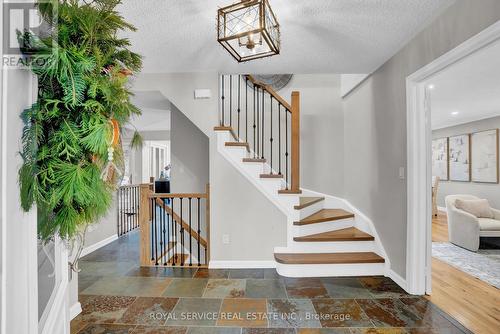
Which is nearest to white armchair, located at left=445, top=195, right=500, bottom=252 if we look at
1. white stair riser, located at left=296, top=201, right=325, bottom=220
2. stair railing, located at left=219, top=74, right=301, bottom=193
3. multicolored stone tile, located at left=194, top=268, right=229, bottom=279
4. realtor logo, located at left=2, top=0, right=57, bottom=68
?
white stair riser, located at left=296, top=201, right=325, bottom=220

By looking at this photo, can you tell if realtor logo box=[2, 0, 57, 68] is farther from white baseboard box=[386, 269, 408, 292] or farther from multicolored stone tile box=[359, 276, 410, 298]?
white baseboard box=[386, 269, 408, 292]

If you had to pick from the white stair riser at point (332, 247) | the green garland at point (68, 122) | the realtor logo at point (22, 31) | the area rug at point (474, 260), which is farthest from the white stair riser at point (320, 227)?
the realtor logo at point (22, 31)

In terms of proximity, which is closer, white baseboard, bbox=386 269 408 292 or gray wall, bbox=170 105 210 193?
white baseboard, bbox=386 269 408 292

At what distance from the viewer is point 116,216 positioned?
15.4 feet

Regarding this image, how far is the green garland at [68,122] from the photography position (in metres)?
0.71

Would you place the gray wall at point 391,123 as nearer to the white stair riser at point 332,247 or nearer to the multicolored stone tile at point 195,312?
the white stair riser at point 332,247

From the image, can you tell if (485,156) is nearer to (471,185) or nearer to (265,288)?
(471,185)

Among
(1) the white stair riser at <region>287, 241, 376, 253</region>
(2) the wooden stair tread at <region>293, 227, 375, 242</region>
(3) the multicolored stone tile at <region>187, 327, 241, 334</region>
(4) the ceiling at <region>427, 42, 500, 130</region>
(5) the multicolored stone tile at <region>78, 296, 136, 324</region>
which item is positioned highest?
(4) the ceiling at <region>427, 42, 500, 130</region>

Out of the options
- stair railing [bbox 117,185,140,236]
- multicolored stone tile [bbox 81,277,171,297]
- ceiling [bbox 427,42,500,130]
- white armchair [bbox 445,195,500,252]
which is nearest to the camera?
multicolored stone tile [bbox 81,277,171,297]

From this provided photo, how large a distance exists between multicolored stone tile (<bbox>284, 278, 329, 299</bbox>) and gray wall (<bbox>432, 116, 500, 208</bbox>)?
16.6 ft

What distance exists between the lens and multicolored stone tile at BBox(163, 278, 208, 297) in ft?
8.41

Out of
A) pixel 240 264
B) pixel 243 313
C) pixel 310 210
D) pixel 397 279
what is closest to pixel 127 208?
pixel 240 264

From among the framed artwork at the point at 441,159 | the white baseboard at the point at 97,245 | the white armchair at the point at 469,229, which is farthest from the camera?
the framed artwork at the point at 441,159

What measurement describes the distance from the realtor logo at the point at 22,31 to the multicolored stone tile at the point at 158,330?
201 cm
